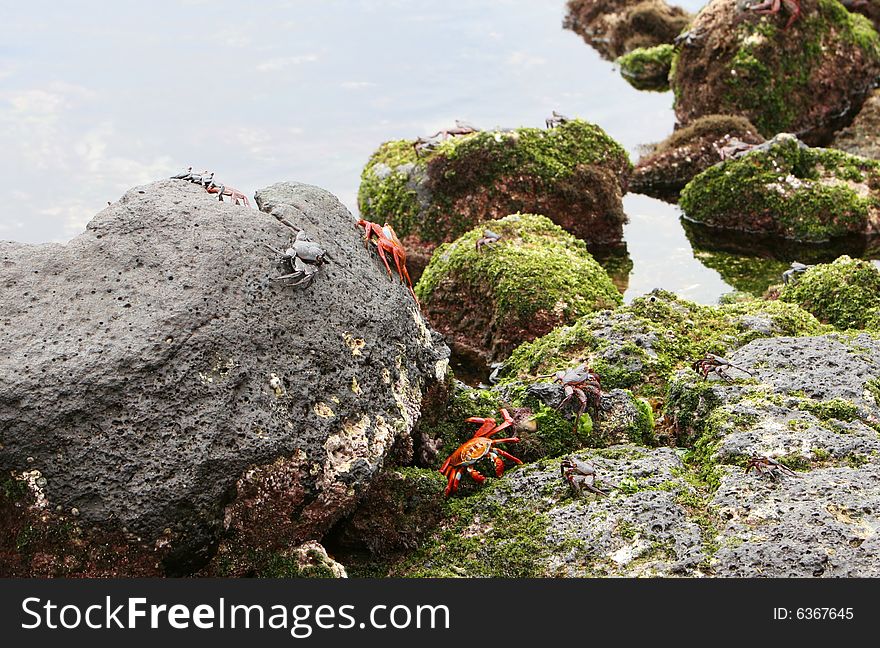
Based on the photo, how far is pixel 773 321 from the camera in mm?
7770

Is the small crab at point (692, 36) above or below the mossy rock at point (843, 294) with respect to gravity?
above

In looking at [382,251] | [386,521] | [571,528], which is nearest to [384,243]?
[382,251]

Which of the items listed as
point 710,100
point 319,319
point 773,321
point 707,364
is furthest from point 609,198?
point 319,319

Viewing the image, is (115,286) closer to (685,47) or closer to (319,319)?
(319,319)

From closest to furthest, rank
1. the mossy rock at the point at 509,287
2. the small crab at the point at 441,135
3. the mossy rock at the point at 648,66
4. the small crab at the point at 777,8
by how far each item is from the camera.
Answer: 1. the mossy rock at the point at 509,287
2. the small crab at the point at 441,135
3. the small crab at the point at 777,8
4. the mossy rock at the point at 648,66

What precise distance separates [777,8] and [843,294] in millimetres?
8720

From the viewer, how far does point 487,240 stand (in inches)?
402

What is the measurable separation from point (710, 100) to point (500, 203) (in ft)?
16.8

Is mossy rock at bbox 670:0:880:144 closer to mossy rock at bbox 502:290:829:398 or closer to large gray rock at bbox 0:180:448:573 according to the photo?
mossy rock at bbox 502:290:829:398

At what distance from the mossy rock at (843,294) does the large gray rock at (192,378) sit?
437 cm

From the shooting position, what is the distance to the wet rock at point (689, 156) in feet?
48.4

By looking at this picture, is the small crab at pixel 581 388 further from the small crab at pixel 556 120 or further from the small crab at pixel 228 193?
the small crab at pixel 556 120

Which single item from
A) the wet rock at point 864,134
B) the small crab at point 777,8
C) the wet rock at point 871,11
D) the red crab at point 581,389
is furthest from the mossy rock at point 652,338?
the wet rock at point 871,11

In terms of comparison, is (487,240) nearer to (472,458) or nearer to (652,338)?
(652,338)
